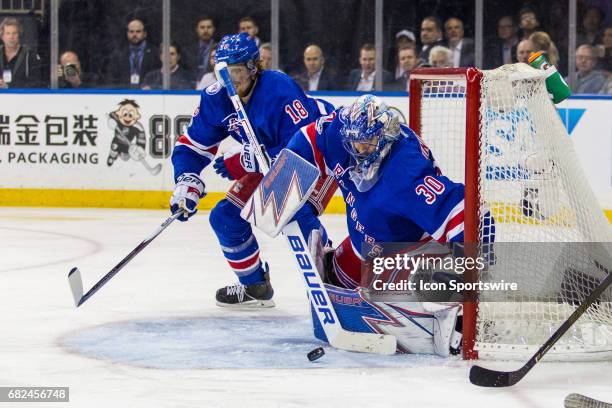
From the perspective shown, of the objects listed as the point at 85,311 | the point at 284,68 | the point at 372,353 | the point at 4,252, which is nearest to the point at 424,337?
the point at 372,353

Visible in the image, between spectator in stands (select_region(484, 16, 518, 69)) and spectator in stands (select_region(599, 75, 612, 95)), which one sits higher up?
spectator in stands (select_region(484, 16, 518, 69))

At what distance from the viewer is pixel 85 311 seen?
13.9ft

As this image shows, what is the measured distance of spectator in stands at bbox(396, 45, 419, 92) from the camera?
302 inches

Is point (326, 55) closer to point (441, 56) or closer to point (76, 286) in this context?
point (441, 56)

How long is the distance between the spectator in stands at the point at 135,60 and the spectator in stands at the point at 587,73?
2.60m

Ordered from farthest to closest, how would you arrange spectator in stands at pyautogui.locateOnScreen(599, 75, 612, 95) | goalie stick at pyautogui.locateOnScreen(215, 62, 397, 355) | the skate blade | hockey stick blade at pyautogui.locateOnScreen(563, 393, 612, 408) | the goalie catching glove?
spectator in stands at pyautogui.locateOnScreen(599, 75, 612, 95), the skate blade, the goalie catching glove, goalie stick at pyautogui.locateOnScreen(215, 62, 397, 355), hockey stick blade at pyautogui.locateOnScreen(563, 393, 612, 408)

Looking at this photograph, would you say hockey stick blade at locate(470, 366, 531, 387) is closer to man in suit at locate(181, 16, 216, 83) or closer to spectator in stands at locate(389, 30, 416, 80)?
spectator in stands at locate(389, 30, 416, 80)

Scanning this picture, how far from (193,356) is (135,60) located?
4.69m

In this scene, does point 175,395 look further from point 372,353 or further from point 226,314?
point 226,314

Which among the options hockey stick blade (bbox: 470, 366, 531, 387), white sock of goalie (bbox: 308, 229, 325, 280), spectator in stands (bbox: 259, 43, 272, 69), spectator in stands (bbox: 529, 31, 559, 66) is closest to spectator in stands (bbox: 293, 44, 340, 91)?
spectator in stands (bbox: 259, 43, 272, 69)

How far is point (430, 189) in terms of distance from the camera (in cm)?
336

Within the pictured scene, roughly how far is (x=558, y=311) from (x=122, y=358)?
1.23 metres

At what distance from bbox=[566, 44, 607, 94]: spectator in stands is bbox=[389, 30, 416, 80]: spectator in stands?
3.30 ft

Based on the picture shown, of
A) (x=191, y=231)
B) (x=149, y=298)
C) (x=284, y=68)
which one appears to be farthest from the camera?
(x=284, y=68)
